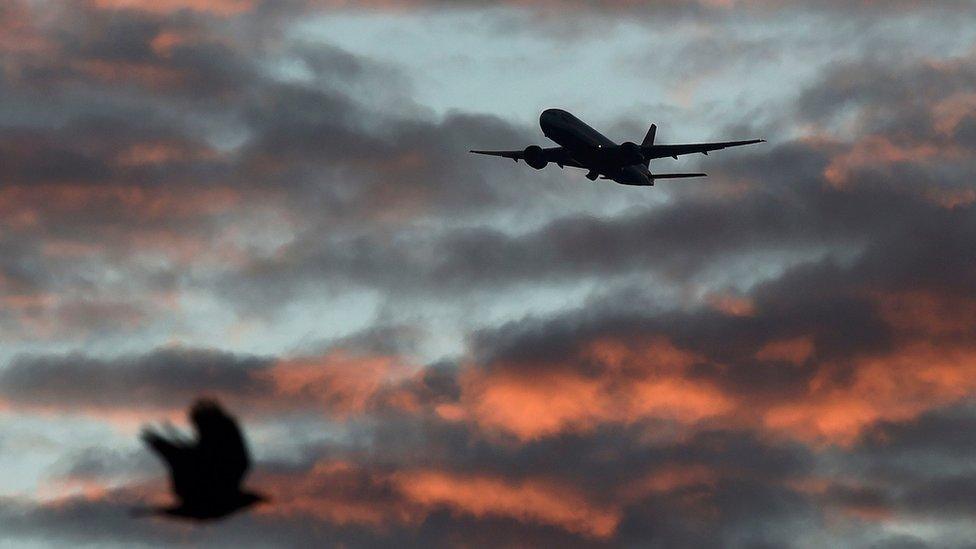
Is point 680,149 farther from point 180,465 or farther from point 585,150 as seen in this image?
point 180,465

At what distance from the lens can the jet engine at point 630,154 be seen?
7067 inches

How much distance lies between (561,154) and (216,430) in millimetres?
150435

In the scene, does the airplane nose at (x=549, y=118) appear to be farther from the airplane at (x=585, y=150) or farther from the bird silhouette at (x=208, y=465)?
the bird silhouette at (x=208, y=465)

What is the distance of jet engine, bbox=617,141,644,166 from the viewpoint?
180 m

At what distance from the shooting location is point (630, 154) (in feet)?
592

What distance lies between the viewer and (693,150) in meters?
178

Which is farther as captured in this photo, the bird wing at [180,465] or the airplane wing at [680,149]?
the airplane wing at [680,149]

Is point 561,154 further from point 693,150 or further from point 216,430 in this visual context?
point 216,430

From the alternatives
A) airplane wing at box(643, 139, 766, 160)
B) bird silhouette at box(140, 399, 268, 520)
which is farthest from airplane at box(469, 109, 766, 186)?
bird silhouette at box(140, 399, 268, 520)

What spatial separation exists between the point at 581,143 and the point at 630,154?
20.8ft

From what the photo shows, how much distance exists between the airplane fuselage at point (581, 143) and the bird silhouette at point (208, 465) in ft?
480

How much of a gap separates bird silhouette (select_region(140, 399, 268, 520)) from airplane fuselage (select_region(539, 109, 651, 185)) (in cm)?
14641

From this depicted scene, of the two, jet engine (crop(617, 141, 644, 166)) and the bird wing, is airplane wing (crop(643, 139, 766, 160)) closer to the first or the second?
jet engine (crop(617, 141, 644, 166))

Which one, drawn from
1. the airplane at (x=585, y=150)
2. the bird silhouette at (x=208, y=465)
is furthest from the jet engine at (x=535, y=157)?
the bird silhouette at (x=208, y=465)
